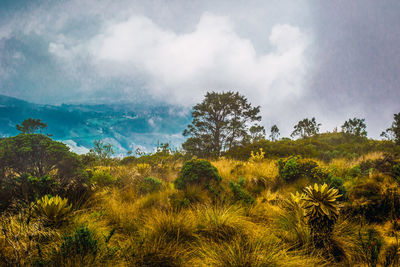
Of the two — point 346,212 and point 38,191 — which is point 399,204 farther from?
point 38,191

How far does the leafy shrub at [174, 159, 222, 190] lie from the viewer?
5.42 meters

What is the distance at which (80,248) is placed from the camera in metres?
2.18

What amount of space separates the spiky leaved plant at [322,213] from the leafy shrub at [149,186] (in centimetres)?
436

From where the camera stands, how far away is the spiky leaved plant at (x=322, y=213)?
95.0 inches

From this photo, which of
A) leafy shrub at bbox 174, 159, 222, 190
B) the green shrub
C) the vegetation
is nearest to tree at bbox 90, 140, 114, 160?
the vegetation

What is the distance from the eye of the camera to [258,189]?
19.1 ft

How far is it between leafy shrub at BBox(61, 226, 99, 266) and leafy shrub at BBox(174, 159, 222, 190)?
322 cm

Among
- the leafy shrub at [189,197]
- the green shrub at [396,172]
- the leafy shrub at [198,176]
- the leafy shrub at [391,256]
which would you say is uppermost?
the green shrub at [396,172]

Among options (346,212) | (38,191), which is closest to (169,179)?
(38,191)

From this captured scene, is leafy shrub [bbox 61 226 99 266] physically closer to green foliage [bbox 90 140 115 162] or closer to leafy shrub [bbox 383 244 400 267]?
leafy shrub [bbox 383 244 400 267]

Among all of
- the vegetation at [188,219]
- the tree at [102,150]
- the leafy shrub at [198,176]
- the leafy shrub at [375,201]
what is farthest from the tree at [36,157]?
the leafy shrub at [375,201]

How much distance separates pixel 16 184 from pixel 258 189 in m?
6.31

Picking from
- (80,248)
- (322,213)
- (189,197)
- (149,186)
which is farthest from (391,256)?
(149,186)

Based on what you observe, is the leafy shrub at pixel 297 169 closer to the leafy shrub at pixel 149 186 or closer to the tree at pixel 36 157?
the leafy shrub at pixel 149 186
